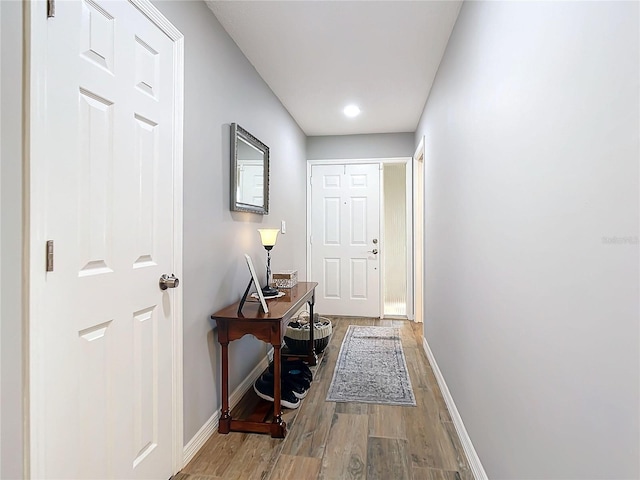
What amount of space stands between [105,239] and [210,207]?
2.67 feet

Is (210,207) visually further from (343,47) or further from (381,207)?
(381,207)

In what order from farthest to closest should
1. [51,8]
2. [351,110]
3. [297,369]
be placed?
[351,110] → [297,369] → [51,8]

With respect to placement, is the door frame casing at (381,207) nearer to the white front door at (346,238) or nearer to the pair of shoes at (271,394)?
the white front door at (346,238)

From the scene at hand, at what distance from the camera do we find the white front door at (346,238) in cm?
471

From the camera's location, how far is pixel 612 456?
2.40 feet

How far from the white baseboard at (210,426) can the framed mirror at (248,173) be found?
47.1 inches

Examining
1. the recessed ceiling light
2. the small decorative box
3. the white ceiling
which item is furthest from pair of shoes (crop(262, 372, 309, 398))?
the recessed ceiling light

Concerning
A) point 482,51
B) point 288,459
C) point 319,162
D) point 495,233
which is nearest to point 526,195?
point 495,233

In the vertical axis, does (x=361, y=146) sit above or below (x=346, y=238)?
above

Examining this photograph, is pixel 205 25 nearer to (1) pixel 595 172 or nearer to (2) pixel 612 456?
(1) pixel 595 172

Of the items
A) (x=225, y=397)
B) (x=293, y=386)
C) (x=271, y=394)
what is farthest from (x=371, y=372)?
(x=225, y=397)

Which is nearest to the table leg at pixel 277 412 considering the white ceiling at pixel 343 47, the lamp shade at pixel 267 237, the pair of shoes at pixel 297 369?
the pair of shoes at pixel 297 369

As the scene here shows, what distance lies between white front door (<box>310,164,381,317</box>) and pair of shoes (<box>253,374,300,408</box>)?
246cm

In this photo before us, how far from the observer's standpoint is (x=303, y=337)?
313cm
